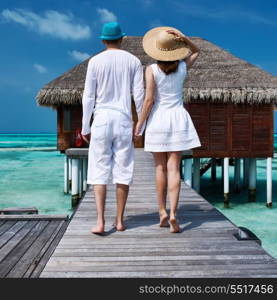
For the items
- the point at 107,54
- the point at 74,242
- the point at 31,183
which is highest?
the point at 107,54

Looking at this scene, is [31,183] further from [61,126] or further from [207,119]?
[207,119]

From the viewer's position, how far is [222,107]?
13.2 m

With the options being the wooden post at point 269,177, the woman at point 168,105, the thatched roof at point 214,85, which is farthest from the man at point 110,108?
the wooden post at point 269,177

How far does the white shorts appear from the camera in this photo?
353cm

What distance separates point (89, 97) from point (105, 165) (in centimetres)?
60

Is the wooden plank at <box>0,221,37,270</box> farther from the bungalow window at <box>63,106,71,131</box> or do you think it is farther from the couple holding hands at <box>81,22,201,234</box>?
the bungalow window at <box>63,106,71,131</box>

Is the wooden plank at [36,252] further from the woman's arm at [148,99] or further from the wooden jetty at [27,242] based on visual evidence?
the woman's arm at [148,99]

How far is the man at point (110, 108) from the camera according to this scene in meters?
3.52

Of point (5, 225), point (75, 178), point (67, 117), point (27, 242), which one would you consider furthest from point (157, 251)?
point (67, 117)

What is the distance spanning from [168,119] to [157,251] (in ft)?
3.78

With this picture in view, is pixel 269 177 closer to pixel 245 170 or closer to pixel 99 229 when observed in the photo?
pixel 245 170
